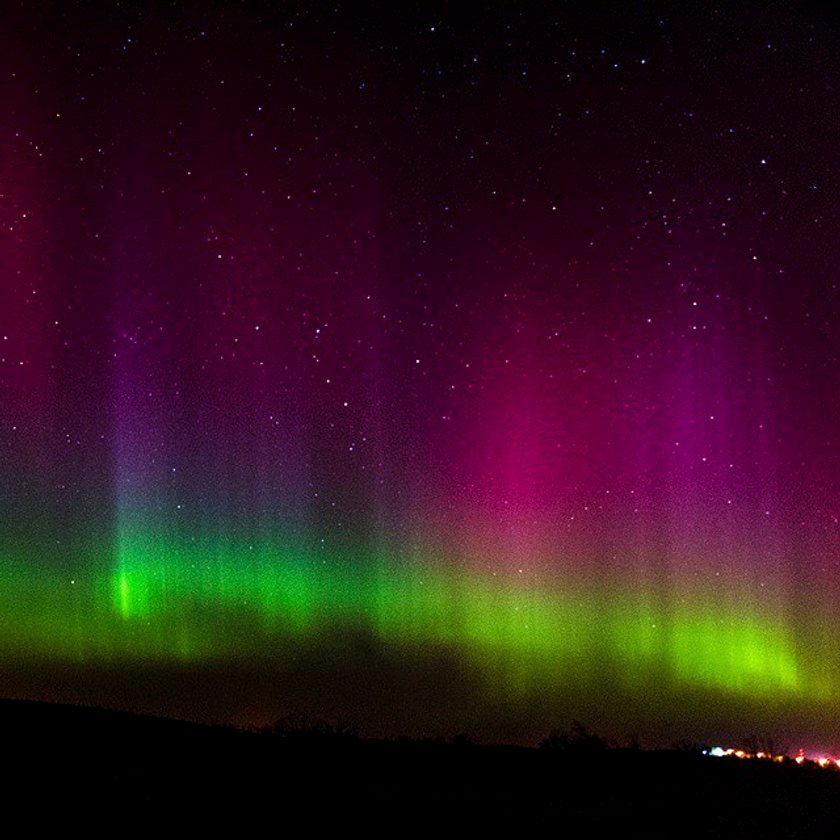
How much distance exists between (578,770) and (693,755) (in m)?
1.62

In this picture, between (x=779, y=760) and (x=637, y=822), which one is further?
(x=779, y=760)

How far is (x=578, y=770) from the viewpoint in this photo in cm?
805

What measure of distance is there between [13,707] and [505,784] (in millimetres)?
4714

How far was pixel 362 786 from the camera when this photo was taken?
270 inches

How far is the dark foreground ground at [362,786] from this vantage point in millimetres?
5957

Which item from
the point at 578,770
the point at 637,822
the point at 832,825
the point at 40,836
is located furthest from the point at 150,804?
the point at 832,825

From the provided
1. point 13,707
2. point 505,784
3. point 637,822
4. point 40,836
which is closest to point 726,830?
point 637,822

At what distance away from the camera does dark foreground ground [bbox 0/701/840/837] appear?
596 cm

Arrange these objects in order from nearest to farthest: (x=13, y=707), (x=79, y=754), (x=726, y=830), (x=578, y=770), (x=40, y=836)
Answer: (x=40, y=836) → (x=726, y=830) → (x=79, y=754) → (x=578, y=770) → (x=13, y=707)

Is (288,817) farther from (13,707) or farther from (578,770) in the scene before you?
(13,707)

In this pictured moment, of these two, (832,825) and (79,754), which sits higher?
(79,754)

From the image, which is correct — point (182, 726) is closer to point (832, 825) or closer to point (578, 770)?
point (578, 770)

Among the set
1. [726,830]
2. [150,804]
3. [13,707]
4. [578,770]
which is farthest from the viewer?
[13,707]

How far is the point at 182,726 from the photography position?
8922 mm
